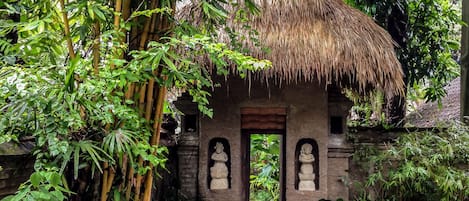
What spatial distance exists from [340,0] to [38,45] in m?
4.00

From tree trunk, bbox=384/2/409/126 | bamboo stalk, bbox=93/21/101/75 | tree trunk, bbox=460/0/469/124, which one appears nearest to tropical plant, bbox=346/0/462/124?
tree trunk, bbox=384/2/409/126

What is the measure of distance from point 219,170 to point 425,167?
2.12 meters

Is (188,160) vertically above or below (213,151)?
below

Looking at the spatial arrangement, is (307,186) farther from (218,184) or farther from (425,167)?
(425,167)

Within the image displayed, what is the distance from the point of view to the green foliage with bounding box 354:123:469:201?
4227 millimetres

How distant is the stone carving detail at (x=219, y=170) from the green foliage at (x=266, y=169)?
9.28ft

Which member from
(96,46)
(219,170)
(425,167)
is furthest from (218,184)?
(96,46)

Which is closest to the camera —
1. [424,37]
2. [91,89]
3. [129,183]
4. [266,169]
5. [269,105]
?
[91,89]

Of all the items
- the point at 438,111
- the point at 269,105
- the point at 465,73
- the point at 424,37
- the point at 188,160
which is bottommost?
the point at 188,160

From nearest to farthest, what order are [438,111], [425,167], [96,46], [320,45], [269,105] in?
[96,46] → [425,167] → [320,45] → [269,105] → [438,111]

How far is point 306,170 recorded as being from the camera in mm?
5160

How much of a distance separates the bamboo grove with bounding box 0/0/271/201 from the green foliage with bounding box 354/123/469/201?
9.52ft

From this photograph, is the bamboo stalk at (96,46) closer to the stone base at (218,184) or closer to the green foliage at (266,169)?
the stone base at (218,184)

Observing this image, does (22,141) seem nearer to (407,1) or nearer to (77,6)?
(77,6)
